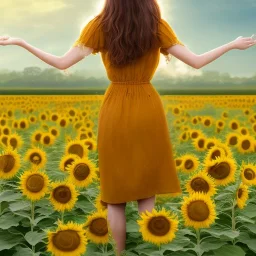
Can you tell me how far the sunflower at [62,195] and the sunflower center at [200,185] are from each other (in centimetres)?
78

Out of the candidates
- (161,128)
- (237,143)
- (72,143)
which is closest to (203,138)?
(237,143)

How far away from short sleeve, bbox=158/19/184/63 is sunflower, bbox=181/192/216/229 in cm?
101

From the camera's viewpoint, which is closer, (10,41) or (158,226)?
(158,226)

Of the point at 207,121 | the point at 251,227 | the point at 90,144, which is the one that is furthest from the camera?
the point at 207,121

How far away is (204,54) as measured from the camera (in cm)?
444

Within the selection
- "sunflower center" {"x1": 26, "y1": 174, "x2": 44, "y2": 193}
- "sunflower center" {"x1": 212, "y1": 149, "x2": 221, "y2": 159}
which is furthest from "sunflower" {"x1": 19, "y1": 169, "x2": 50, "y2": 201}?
"sunflower center" {"x1": 212, "y1": 149, "x2": 221, "y2": 159}

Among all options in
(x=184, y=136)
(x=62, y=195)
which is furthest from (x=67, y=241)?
(x=184, y=136)

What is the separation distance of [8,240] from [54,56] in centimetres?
134

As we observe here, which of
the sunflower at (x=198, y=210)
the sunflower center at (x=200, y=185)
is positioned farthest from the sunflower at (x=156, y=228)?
the sunflower center at (x=200, y=185)

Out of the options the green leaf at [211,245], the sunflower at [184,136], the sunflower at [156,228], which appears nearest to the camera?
the sunflower at [156,228]

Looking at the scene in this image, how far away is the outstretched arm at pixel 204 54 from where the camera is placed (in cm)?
439

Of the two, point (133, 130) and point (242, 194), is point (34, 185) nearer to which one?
point (133, 130)

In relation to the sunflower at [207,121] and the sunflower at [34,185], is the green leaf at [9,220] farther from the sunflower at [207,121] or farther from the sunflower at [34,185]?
the sunflower at [207,121]

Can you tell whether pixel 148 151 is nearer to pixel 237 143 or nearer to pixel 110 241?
pixel 110 241
